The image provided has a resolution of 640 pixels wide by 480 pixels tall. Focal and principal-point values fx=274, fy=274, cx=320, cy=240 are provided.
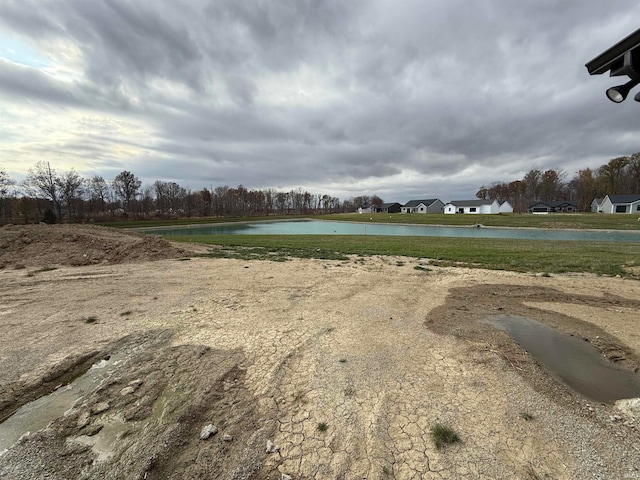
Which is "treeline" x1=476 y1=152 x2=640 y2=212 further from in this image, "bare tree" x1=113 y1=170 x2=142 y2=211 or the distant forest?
"bare tree" x1=113 y1=170 x2=142 y2=211

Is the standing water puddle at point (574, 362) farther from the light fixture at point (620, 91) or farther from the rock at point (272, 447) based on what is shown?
the light fixture at point (620, 91)

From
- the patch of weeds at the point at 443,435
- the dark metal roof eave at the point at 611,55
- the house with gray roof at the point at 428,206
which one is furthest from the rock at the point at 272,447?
the house with gray roof at the point at 428,206

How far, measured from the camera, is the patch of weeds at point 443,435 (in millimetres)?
2377

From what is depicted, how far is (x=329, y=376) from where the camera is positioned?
3.37m

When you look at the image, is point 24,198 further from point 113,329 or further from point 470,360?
point 470,360

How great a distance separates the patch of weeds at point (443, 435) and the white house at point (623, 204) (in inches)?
2975

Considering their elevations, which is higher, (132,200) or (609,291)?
(132,200)

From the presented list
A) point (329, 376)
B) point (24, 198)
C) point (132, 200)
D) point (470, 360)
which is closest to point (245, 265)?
point (329, 376)

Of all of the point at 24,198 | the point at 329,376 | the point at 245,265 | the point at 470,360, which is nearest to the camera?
the point at 329,376

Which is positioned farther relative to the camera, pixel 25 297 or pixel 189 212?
pixel 189 212

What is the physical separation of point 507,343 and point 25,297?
1008cm

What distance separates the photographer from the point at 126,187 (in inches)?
2474

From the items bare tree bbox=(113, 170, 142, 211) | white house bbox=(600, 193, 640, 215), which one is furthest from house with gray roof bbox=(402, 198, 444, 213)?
bare tree bbox=(113, 170, 142, 211)

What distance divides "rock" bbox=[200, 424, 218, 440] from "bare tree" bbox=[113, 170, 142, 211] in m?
75.3
